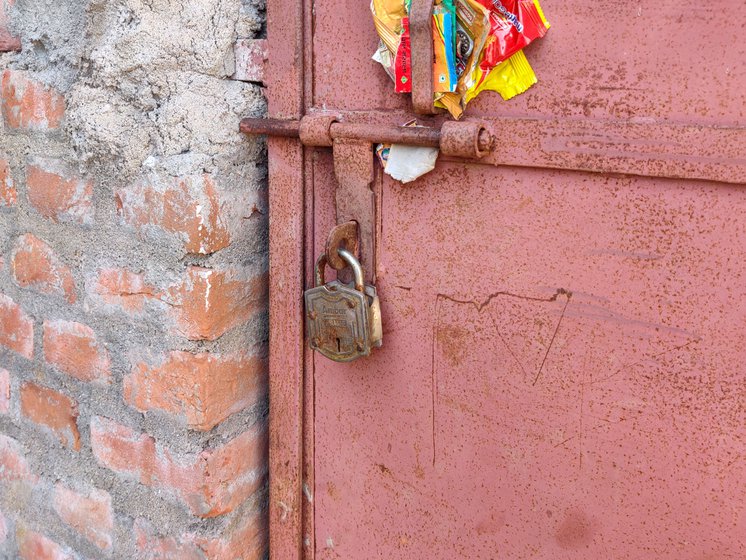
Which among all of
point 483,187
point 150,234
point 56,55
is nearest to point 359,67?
point 483,187

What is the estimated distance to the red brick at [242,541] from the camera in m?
1.10

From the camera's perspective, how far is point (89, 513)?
48.2 inches

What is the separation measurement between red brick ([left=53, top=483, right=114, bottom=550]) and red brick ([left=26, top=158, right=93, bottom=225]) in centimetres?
50

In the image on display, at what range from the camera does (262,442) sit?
118 centimetres

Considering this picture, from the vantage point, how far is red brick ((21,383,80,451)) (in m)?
1.21

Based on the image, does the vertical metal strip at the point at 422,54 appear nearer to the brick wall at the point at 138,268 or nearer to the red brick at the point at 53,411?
the brick wall at the point at 138,268

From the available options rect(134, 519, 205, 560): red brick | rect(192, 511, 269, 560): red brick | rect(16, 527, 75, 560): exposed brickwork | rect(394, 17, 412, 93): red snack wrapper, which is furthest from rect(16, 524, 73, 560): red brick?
rect(394, 17, 412, 93): red snack wrapper

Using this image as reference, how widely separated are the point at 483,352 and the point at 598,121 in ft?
1.07

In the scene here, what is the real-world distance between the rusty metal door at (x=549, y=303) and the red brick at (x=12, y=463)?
24.7 inches

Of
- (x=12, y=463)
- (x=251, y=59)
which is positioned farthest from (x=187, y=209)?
(x=12, y=463)

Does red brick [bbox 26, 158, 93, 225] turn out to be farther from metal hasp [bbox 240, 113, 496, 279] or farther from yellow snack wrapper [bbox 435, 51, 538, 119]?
yellow snack wrapper [bbox 435, 51, 538, 119]

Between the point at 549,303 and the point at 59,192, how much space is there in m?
0.83

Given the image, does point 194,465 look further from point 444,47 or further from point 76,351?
point 444,47

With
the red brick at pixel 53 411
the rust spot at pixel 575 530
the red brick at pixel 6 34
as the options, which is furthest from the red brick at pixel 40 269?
the rust spot at pixel 575 530
